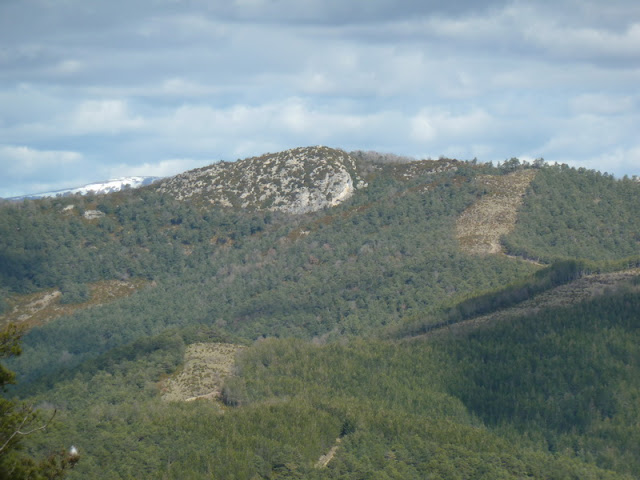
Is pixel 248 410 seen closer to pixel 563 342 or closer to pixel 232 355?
pixel 232 355

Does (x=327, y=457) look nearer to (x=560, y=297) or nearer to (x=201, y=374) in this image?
(x=201, y=374)

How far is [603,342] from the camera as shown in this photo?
15688 cm

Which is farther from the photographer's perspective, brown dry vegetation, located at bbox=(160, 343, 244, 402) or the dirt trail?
brown dry vegetation, located at bbox=(160, 343, 244, 402)

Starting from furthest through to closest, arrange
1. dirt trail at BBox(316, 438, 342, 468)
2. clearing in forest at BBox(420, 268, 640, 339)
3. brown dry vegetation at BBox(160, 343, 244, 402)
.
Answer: clearing in forest at BBox(420, 268, 640, 339) < brown dry vegetation at BBox(160, 343, 244, 402) < dirt trail at BBox(316, 438, 342, 468)

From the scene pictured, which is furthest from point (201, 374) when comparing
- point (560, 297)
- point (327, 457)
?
point (560, 297)

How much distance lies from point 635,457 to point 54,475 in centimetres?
9706

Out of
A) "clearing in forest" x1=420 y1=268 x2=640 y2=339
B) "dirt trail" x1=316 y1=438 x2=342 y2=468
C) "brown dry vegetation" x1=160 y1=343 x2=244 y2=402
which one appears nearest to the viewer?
"dirt trail" x1=316 y1=438 x2=342 y2=468

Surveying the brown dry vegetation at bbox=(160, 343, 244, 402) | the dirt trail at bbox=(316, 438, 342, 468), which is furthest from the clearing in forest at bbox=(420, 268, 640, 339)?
the dirt trail at bbox=(316, 438, 342, 468)

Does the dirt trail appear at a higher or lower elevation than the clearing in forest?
lower

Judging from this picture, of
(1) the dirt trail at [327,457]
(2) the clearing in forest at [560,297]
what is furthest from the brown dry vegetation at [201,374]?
(2) the clearing in forest at [560,297]

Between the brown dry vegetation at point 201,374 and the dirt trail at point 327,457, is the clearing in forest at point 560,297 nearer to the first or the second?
the brown dry vegetation at point 201,374

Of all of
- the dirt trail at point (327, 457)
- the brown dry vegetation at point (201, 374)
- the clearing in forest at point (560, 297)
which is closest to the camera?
the dirt trail at point (327, 457)

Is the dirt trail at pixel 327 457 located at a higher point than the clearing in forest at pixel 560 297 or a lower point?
lower

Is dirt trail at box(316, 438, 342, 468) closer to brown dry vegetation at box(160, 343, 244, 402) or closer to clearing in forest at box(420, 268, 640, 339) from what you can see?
brown dry vegetation at box(160, 343, 244, 402)
